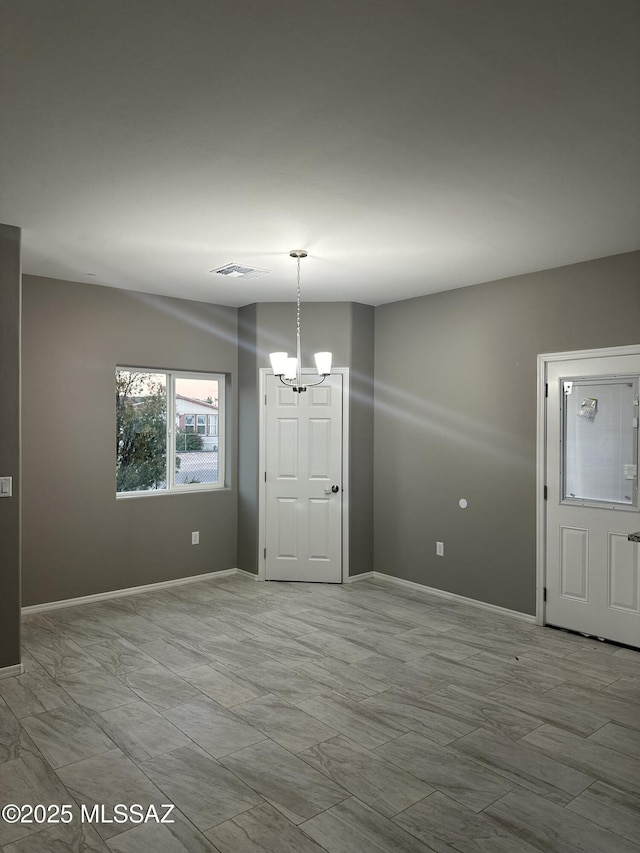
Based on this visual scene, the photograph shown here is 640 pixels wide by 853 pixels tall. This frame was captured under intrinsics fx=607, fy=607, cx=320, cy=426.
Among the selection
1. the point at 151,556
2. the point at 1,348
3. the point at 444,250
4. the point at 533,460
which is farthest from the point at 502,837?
the point at 151,556

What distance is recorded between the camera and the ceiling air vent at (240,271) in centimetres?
457

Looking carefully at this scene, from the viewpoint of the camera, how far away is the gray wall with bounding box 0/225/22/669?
3.64 metres

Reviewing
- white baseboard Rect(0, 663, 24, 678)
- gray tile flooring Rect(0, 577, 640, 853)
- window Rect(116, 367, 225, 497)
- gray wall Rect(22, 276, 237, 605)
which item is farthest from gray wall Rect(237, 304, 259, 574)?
white baseboard Rect(0, 663, 24, 678)

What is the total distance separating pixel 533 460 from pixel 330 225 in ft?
7.97

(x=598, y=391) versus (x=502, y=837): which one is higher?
(x=598, y=391)

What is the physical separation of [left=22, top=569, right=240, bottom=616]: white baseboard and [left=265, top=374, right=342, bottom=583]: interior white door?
21.6 inches

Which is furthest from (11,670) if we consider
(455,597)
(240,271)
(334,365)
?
(334,365)

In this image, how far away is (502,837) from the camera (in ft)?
7.47

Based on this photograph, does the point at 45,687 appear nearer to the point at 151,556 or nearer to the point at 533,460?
the point at 151,556

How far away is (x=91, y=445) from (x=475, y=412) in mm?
3280

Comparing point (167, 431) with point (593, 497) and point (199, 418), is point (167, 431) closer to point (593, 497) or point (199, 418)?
point (199, 418)

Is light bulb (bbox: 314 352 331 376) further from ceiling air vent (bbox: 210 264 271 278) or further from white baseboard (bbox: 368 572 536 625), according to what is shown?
white baseboard (bbox: 368 572 536 625)

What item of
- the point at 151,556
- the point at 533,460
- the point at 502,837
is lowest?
the point at 502,837

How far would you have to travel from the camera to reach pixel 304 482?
5871mm
